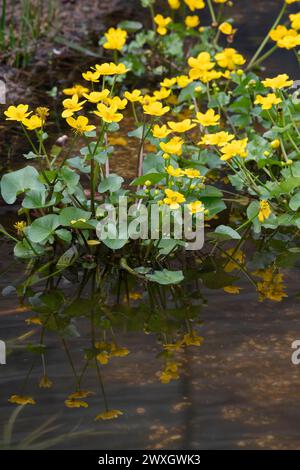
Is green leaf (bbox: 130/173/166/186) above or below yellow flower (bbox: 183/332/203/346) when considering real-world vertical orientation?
above

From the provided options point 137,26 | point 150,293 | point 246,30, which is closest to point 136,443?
point 150,293

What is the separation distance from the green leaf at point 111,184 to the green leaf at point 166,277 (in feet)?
0.98

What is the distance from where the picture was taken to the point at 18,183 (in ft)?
9.86

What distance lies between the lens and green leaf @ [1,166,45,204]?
2988 millimetres

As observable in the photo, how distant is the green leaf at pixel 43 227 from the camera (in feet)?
9.57

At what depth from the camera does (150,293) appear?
289 cm

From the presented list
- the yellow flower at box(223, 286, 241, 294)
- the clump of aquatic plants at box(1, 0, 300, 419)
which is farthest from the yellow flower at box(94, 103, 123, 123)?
the yellow flower at box(223, 286, 241, 294)

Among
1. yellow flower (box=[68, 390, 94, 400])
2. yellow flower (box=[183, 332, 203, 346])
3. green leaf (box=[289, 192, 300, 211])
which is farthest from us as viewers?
green leaf (box=[289, 192, 300, 211])

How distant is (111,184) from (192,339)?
0.61m

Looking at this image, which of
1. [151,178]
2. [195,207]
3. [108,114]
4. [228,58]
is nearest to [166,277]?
[195,207]

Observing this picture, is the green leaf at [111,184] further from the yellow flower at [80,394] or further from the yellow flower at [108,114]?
the yellow flower at [80,394]

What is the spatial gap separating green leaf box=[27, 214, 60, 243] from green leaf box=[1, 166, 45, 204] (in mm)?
108

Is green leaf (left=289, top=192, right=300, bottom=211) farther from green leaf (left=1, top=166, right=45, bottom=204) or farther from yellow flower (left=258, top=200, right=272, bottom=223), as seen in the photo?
green leaf (left=1, top=166, right=45, bottom=204)

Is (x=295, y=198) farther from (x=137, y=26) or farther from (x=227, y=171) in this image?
(x=137, y=26)
